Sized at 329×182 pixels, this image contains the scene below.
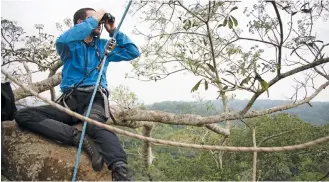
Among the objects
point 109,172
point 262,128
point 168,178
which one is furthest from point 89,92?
point 262,128

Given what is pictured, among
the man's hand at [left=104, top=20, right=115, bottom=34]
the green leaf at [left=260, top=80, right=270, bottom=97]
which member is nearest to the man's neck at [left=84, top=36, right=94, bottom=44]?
the man's hand at [left=104, top=20, right=115, bottom=34]

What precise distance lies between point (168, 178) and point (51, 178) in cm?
1467

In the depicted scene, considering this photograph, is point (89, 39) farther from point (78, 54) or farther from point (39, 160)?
point (39, 160)

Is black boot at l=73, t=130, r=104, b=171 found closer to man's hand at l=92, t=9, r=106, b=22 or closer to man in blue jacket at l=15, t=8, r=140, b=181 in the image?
man in blue jacket at l=15, t=8, r=140, b=181

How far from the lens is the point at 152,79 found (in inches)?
214

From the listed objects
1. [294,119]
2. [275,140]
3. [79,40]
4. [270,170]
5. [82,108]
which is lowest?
[270,170]

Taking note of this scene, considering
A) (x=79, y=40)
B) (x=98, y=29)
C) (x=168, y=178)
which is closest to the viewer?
Answer: (x=79, y=40)

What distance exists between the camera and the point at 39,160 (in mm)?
1676

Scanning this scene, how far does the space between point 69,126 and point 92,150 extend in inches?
8.2

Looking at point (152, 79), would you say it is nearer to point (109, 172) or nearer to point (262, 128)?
point (109, 172)

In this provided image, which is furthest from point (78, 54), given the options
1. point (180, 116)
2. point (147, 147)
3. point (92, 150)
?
point (147, 147)

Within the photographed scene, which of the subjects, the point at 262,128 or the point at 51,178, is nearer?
the point at 51,178

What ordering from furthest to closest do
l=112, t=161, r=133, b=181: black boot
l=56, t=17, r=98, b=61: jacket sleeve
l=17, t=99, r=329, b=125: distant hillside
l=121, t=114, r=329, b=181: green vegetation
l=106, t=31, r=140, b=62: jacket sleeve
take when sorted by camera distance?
l=121, t=114, r=329, b=181: green vegetation
l=17, t=99, r=329, b=125: distant hillside
l=106, t=31, r=140, b=62: jacket sleeve
l=56, t=17, r=98, b=61: jacket sleeve
l=112, t=161, r=133, b=181: black boot

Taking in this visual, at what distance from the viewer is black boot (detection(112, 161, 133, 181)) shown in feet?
5.19
